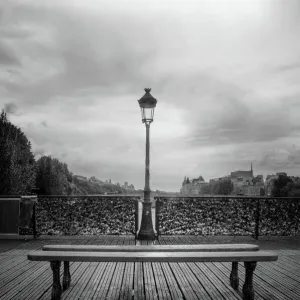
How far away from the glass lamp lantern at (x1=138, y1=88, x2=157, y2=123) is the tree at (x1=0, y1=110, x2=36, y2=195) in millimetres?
24501

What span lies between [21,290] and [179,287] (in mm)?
2330

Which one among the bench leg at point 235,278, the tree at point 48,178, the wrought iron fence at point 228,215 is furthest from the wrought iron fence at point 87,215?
the tree at point 48,178

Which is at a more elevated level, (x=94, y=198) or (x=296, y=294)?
(x=94, y=198)

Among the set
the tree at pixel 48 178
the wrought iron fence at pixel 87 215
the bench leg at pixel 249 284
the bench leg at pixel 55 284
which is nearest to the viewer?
the bench leg at pixel 55 284

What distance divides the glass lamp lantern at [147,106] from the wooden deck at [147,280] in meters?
4.40

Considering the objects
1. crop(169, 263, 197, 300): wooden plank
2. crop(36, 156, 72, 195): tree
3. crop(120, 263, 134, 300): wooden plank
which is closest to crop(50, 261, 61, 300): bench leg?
crop(120, 263, 134, 300): wooden plank

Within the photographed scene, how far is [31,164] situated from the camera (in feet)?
126

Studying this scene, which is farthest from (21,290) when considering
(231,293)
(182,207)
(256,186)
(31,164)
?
(256,186)

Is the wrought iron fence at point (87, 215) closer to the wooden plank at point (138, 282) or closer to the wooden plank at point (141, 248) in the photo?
the wooden plank at point (138, 282)

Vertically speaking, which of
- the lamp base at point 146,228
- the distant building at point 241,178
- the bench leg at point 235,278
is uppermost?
the distant building at point 241,178

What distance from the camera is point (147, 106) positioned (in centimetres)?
962

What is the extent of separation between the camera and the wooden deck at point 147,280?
486 centimetres

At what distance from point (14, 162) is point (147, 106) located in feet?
85.5

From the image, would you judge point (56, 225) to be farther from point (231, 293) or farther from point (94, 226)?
point (231, 293)
